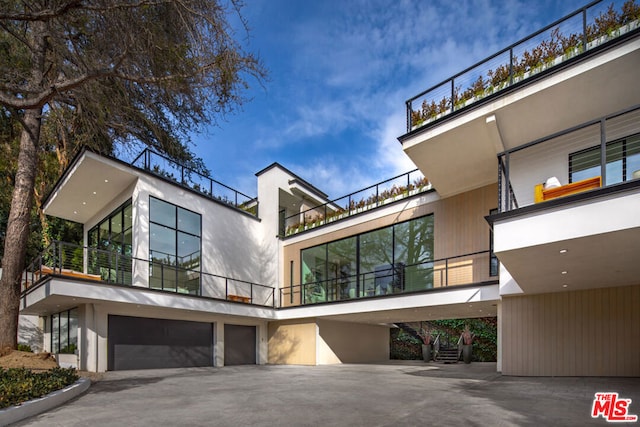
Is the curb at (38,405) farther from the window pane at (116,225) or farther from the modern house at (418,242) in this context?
the window pane at (116,225)

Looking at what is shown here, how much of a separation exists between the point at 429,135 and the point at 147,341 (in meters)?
11.1

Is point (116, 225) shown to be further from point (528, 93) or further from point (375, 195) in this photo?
point (528, 93)

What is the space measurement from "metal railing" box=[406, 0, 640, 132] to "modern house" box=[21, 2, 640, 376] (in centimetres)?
4

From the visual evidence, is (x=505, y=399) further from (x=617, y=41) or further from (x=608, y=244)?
(x=617, y=41)

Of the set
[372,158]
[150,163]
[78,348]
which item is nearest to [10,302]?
[78,348]

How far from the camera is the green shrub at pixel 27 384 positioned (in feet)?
18.0

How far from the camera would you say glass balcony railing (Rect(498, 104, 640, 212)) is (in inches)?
288

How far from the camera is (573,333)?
341 inches

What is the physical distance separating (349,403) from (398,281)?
7047 millimetres

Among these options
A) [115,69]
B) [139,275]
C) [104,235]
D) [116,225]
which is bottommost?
[139,275]

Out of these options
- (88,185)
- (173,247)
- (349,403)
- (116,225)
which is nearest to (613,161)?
(349,403)

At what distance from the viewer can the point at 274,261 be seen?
17438mm

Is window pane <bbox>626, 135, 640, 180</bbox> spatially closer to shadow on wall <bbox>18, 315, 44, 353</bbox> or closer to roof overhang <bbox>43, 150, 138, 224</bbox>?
roof overhang <bbox>43, 150, 138, 224</bbox>

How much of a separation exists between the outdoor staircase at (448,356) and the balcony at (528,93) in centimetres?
853
